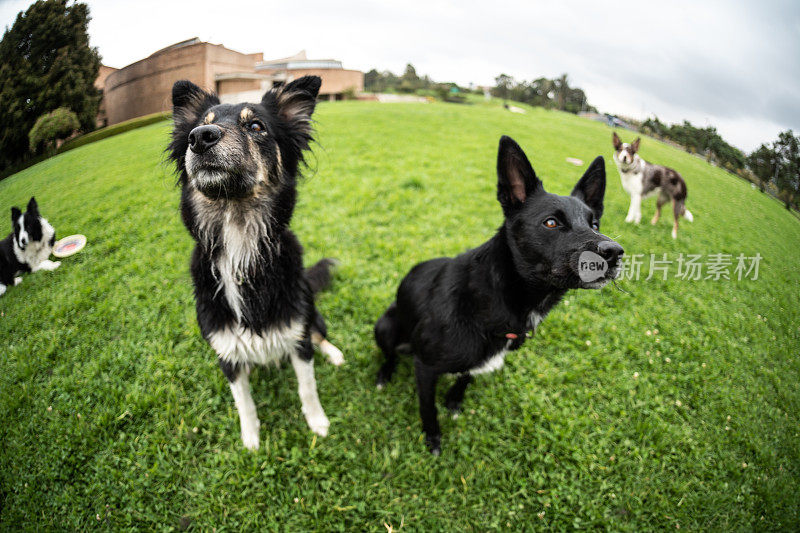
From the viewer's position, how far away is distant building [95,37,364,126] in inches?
81.0

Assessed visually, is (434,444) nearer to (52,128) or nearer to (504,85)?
(52,128)

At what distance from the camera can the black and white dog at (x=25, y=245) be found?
196cm

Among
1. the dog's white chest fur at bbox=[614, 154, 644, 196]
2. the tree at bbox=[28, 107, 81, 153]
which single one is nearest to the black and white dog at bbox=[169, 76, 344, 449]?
the tree at bbox=[28, 107, 81, 153]

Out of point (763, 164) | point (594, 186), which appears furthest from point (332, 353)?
point (763, 164)

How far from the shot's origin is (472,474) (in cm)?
270

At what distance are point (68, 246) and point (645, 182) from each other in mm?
8504

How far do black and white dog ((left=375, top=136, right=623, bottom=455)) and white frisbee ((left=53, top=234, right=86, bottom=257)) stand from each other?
248cm

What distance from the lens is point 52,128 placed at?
69.9 inches

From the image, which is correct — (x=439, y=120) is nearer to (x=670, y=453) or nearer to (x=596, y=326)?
(x=596, y=326)

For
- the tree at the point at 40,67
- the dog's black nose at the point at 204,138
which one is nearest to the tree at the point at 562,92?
the dog's black nose at the point at 204,138

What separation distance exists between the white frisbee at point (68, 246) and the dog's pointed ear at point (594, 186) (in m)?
3.46

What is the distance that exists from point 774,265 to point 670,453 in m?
1.97

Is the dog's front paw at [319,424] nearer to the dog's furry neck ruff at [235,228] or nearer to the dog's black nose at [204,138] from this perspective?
the dog's furry neck ruff at [235,228]

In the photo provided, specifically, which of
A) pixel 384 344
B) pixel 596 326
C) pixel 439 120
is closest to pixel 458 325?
pixel 384 344
